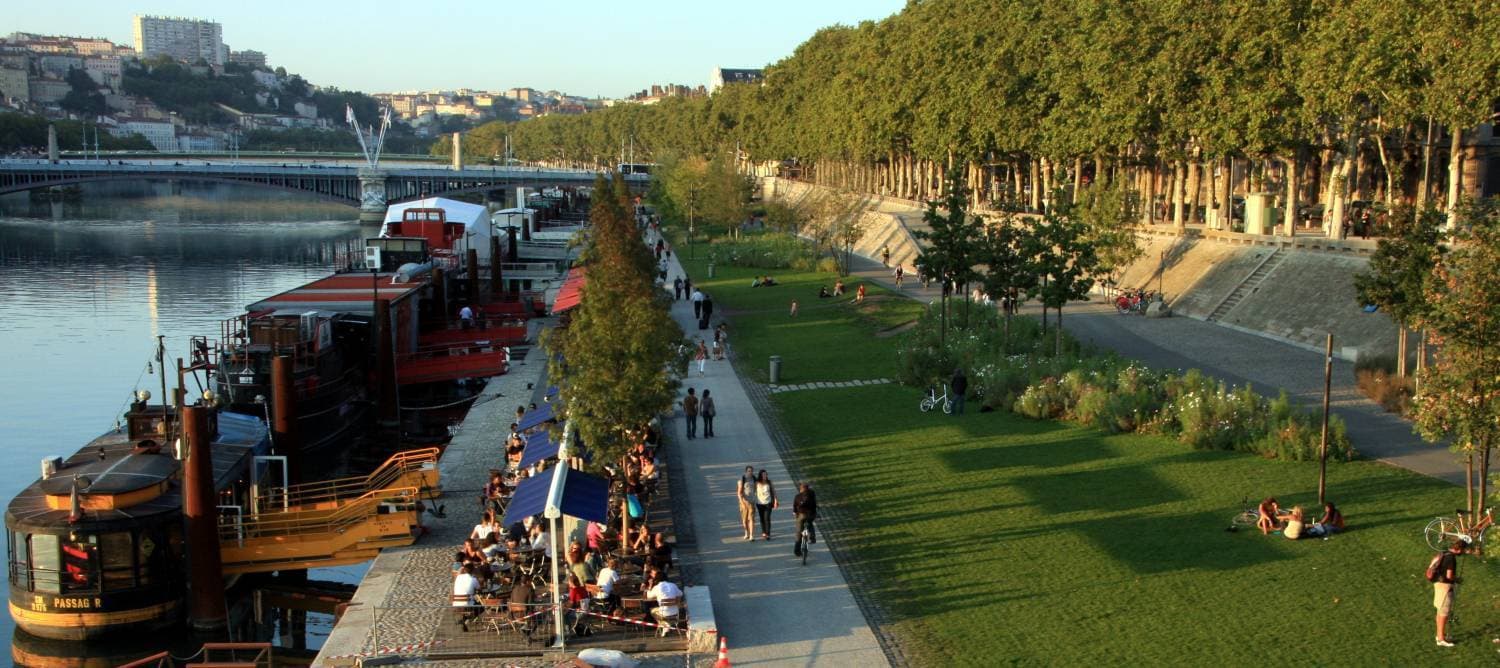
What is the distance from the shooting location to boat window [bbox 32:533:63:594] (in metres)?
22.5

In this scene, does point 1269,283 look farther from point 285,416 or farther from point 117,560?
point 117,560

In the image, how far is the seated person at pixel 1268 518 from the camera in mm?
22359

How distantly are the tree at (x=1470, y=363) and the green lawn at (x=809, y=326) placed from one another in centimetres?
2049

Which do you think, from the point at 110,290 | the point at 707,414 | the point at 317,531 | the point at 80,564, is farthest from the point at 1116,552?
the point at 110,290

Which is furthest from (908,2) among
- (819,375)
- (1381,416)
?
(1381,416)

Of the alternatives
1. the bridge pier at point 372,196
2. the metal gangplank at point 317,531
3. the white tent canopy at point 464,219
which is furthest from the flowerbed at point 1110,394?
the bridge pier at point 372,196

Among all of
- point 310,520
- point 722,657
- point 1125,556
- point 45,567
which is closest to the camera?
point 722,657

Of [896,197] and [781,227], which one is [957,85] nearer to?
[781,227]

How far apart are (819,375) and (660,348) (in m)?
16.2

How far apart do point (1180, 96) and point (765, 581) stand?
134 feet

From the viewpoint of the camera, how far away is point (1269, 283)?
48938 mm

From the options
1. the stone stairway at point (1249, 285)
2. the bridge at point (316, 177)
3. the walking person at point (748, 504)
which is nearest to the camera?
the walking person at point (748, 504)

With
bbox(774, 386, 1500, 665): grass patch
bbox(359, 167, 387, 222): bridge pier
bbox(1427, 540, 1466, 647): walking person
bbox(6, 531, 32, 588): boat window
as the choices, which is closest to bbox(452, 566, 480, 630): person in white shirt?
bbox(774, 386, 1500, 665): grass patch

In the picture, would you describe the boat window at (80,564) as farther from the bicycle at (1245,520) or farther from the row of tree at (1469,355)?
the row of tree at (1469,355)
